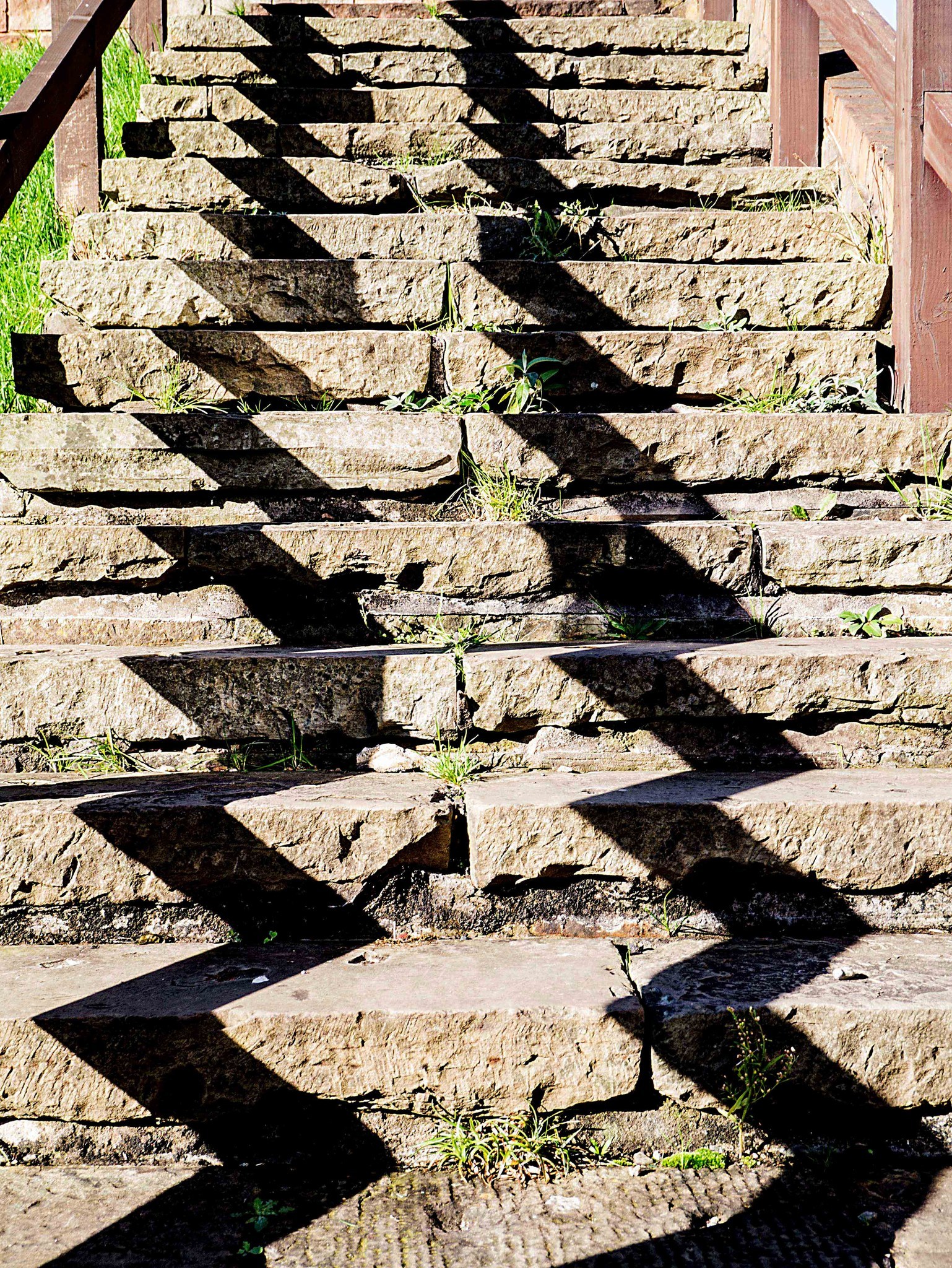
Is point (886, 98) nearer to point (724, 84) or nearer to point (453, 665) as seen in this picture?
point (724, 84)

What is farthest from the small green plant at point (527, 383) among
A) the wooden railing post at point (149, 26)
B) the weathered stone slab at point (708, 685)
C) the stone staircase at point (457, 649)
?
the wooden railing post at point (149, 26)

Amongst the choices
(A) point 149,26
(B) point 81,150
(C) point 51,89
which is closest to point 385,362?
(C) point 51,89

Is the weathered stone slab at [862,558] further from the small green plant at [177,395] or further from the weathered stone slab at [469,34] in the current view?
the weathered stone slab at [469,34]

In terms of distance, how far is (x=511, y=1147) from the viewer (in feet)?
4.73

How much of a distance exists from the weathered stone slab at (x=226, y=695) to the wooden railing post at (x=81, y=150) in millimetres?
1996

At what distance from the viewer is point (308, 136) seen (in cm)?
353

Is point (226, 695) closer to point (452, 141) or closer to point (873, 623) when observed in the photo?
point (873, 623)

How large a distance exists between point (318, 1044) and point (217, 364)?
181cm

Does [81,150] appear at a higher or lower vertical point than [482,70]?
lower

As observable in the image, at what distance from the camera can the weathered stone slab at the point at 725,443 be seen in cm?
245

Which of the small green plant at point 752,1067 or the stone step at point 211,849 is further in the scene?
the stone step at point 211,849

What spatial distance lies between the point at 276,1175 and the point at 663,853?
2.50 ft

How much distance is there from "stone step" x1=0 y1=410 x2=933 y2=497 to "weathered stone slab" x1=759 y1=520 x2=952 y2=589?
21cm

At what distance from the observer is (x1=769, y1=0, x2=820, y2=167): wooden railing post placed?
352cm
